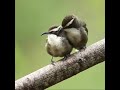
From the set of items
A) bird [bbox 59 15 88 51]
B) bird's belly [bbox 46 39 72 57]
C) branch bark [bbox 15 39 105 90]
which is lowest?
branch bark [bbox 15 39 105 90]

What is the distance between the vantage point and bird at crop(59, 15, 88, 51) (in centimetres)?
82

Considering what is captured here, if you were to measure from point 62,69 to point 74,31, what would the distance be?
90 millimetres

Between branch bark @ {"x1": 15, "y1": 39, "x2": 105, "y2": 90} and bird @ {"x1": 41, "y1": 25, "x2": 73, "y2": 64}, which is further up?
bird @ {"x1": 41, "y1": 25, "x2": 73, "y2": 64}

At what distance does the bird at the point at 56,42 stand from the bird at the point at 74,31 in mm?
11

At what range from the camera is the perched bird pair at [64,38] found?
0.82 metres

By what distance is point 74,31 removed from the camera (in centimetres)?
83

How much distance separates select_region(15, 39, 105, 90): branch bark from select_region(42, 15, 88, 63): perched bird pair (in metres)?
0.02

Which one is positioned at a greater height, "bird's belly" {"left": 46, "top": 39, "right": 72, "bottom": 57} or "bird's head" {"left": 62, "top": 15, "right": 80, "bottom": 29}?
"bird's head" {"left": 62, "top": 15, "right": 80, "bottom": 29}

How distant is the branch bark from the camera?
0.80 meters

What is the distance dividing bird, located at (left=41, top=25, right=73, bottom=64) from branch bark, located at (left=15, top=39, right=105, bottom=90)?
0.07ft

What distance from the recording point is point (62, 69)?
0.82 m
